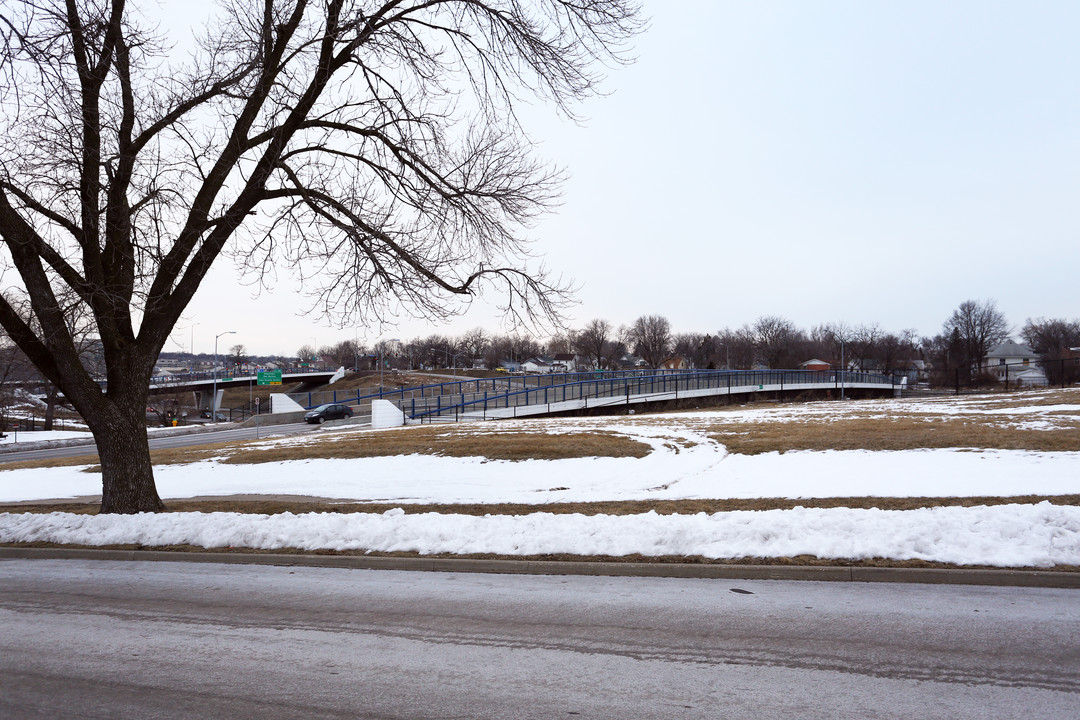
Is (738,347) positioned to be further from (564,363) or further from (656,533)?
(656,533)

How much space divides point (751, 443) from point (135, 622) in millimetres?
17973

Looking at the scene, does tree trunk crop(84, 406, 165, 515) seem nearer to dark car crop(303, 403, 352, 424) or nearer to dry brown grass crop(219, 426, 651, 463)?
dry brown grass crop(219, 426, 651, 463)

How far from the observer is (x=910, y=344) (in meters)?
159

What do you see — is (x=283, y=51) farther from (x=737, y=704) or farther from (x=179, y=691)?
(x=737, y=704)

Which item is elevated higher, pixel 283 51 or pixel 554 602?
pixel 283 51

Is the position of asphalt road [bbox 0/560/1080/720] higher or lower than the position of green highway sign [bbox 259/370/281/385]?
lower

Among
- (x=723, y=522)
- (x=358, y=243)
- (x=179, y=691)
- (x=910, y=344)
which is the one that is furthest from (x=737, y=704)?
(x=910, y=344)

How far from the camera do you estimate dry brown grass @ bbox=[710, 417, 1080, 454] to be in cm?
1780

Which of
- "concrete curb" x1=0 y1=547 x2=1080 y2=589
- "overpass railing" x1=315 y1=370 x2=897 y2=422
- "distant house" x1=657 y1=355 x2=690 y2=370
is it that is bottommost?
"concrete curb" x1=0 y1=547 x2=1080 y2=589

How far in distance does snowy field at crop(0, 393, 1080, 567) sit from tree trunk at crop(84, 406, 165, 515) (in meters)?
0.57

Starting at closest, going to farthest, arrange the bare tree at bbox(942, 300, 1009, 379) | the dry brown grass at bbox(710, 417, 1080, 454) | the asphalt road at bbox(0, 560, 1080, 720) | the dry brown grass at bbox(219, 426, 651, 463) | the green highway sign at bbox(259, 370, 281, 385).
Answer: the asphalt road at bbox(0, 560, 1080, 720), the dry brown grass at bbox(710, 417, 1080, 454), the dry brown grass at bbox(219, 426, 651, 463), the green highway sign at bbox(259, 370, 281, 385), the bare tree at bbox(942, 300, 1009, 379)

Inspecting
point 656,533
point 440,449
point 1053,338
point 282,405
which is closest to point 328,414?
point 282,405

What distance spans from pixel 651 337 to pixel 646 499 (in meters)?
114

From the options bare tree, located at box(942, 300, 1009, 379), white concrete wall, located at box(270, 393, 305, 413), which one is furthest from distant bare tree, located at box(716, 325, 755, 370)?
white concrete wall, located at box(270, 393, 305, 413)
